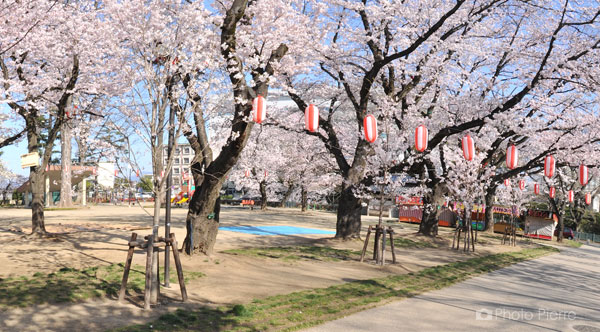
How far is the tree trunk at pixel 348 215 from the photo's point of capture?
56.9 feet

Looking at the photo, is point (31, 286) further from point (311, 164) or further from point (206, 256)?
point (311, 164)

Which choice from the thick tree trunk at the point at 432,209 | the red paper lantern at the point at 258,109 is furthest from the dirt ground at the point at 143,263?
the thick tree trunk at the point at 432,209

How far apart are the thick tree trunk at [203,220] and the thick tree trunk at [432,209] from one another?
12.4 m

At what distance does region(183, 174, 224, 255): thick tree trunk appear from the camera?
11.1 metres

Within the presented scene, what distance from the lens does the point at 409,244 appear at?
19.0 meters

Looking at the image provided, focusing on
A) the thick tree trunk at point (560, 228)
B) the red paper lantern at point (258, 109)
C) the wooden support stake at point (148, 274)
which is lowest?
the thick tree trunk at point (560, 228)

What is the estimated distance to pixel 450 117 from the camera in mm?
20766

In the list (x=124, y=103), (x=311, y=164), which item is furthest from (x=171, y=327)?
(x=311, y=164)

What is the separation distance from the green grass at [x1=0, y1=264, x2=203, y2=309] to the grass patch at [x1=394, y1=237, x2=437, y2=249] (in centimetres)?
1113

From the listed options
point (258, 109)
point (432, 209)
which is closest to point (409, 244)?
point (432, 209)

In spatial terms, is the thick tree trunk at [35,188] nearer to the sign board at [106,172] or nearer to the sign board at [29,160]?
the sign board at [29,160]

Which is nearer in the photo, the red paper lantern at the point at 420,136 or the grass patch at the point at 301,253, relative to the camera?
the grass patch at the point at 301,253

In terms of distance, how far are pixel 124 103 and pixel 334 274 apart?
6.16 meters

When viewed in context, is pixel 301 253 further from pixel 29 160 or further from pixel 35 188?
pixel 29 160
